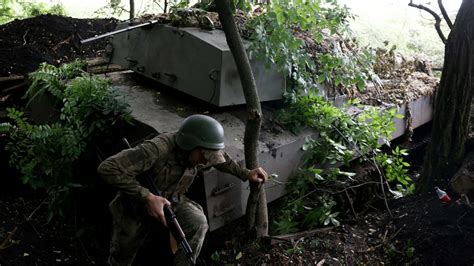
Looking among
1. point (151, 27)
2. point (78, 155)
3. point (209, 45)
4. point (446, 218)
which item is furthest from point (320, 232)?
point (151, 27)

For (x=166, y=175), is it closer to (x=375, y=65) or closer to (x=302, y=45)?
(x=302, y=45)

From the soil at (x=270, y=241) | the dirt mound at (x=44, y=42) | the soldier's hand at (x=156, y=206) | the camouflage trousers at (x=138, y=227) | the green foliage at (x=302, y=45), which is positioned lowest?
the soil at (x=270, y=241)

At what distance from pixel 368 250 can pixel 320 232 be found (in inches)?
18.5

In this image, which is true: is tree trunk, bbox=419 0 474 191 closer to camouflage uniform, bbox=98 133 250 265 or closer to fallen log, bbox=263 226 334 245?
fallen log, bbox=263 226 334 245

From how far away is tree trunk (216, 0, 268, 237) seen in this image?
4.02 m

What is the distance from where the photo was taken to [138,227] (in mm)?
3996

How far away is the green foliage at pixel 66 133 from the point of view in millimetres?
4770

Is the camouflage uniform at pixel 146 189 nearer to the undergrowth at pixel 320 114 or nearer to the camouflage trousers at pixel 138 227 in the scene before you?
A: the camouflage trousers at pixel 138 227

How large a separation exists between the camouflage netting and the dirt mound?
10.0ft

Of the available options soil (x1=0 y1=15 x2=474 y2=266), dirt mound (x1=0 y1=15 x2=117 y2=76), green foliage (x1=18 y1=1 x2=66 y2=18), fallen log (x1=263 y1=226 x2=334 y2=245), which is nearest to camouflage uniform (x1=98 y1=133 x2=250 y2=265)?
A: soil (x1=0 y1=15 x2=474 y2=266)

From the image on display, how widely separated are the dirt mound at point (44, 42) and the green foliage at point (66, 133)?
2.90m

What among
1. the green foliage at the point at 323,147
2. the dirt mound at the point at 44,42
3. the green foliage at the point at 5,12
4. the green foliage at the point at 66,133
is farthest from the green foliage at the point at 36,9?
the green foliage at the point at 323,147

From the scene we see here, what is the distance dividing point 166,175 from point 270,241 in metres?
1.18

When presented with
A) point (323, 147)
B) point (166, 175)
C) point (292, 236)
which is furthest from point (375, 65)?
point (166, 175)
